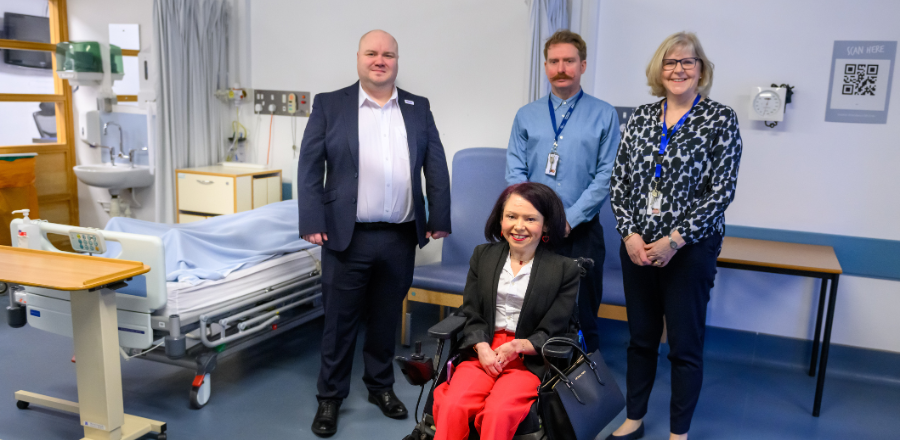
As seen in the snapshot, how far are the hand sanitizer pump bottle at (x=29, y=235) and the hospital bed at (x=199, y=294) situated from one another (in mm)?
31

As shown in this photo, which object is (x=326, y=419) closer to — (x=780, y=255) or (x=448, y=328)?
(x=448, y=328)

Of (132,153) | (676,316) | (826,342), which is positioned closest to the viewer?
(676,316)

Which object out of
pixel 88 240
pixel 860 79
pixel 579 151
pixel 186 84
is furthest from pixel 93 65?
pixel 860 79

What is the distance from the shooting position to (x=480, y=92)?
14.4 ft

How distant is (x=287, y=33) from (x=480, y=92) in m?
1.67

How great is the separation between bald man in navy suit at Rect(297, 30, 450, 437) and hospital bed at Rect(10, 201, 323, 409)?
57cm

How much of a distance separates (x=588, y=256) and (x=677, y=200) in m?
0.52

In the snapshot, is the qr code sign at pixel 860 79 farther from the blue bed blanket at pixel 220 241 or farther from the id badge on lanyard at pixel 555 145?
the blue bed blanket at pixel 220 241

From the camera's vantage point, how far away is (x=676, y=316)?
2.37m

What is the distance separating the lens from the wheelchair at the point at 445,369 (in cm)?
184

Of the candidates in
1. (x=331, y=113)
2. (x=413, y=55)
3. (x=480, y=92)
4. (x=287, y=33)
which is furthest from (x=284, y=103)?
(x=331, y=113)

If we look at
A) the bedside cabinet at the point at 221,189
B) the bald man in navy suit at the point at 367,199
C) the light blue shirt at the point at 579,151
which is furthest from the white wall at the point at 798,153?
the bedside cabinet at the point at 221,189

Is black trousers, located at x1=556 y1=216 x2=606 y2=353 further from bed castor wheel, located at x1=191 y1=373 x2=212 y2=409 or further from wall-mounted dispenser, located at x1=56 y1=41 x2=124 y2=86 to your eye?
wall-mounted dispenser, located at x1=56 y1=41 x2=124 y2=86

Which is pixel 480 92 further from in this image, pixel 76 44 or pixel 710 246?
pixel 76 44
